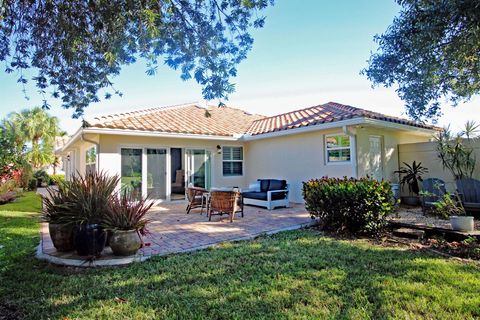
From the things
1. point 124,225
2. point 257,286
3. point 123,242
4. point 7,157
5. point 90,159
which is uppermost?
point 7,157

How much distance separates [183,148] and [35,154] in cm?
2069

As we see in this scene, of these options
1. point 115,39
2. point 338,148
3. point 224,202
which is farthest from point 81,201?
point 338,148

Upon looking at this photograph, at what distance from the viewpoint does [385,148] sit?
12.1 meters

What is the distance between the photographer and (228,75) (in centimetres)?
456

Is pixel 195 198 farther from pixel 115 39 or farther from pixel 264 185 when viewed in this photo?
pixel 115 39

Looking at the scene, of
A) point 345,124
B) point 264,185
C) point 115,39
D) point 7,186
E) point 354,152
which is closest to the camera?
point 115,39

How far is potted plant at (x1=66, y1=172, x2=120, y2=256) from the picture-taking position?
209 inches

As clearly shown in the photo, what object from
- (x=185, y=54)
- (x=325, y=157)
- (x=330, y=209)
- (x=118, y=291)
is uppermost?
(x=185, y=54)

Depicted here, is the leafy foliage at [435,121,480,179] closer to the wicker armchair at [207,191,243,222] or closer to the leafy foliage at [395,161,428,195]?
the leafy foliage at [395,161,428,195]

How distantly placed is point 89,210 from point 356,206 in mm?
5881

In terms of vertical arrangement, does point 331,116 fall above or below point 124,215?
above

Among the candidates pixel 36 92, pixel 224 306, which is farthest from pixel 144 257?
pixel 36 92

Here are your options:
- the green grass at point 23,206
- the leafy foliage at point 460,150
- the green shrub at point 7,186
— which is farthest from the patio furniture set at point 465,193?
the green shrub at point 7,186

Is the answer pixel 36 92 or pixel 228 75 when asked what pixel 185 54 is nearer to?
pixel 228 75
